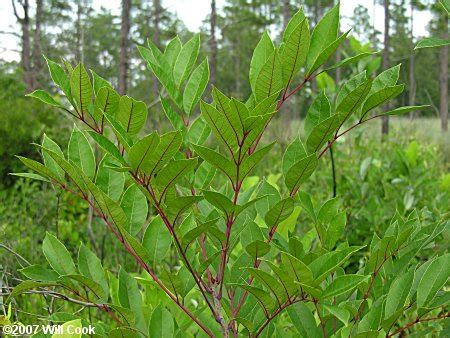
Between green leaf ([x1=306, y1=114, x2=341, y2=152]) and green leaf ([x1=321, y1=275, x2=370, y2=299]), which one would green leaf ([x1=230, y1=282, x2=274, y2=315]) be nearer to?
green leaf ([x1=321, y1=275, x2=370, y2=299])

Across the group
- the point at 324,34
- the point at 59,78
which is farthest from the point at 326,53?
the point at 59,78

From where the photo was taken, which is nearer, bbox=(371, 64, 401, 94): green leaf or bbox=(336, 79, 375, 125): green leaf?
bbox=(336, 79, 375, 125): green leaf

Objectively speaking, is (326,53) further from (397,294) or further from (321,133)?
(397,294)

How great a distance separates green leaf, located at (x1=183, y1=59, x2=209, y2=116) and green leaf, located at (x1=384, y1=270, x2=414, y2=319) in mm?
423

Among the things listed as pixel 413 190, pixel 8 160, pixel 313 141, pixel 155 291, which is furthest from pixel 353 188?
pixel 8 160

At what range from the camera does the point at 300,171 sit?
828 mm

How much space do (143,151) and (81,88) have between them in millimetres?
178

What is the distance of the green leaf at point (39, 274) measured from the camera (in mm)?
894

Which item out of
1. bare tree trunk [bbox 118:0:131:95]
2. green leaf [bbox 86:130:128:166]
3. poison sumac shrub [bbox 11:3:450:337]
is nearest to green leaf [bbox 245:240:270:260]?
poison sumac shrub [bbox 11:3:450:337]

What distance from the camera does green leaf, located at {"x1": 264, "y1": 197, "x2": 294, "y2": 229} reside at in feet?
2.67


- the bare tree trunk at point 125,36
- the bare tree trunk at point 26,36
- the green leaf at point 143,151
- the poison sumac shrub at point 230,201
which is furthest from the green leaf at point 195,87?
the bare tree trunk at point 26,36

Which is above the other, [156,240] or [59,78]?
[59,78]

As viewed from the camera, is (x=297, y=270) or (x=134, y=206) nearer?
(x=297, y=270)

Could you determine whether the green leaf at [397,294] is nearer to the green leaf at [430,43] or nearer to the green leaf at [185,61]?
the green leaf at [430,43]
